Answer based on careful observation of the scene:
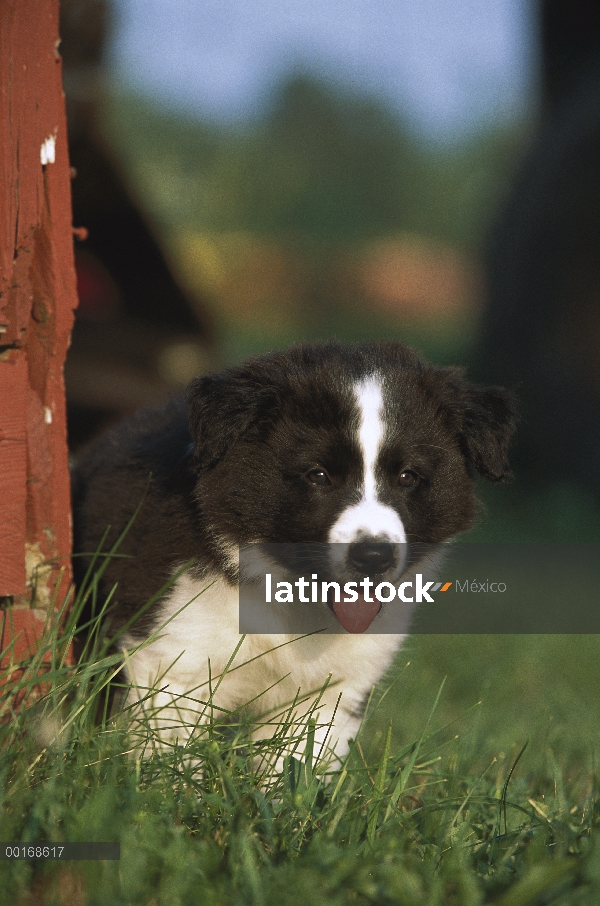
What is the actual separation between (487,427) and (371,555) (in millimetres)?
597

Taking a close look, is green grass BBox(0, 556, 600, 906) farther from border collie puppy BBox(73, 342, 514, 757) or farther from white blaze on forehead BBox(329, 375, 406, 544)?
white blaze on forehead BBox(329, 375, 406, 544)

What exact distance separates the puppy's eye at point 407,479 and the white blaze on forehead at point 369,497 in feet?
0.39

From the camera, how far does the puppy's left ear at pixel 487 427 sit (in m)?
2.81

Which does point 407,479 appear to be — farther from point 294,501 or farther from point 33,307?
point 33,307

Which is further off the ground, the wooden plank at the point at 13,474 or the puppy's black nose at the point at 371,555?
the wooden plank at the point at 13,474

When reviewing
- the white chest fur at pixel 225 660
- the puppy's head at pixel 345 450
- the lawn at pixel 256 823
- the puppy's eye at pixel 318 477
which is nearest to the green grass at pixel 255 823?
the lawn at pixel 256 823

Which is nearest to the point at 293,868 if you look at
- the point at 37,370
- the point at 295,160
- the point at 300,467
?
the point at 300,467

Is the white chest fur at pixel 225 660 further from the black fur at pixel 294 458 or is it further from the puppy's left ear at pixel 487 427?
the puppy's left ear at pixel 487 427

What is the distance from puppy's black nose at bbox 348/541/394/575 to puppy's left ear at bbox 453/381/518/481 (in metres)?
0.50

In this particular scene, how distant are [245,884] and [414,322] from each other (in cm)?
968

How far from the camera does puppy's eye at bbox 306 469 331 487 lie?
8.57 ft

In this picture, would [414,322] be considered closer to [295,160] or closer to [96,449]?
[295,160]

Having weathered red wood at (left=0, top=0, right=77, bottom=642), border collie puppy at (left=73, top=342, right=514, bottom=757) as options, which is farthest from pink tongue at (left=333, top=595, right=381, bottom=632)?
weathered red wood at (left=0, top=0, right=77, bottom=642)

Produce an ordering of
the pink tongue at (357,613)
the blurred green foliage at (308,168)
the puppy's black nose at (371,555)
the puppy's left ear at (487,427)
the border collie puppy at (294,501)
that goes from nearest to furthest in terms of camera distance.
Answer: the puppy's black nose at (371,555)
the border collie puppy at (294,501)
the pink tongue at (357,613)
the puppy's left ear at (487,427)
the blurred green foliage at (308,168)
